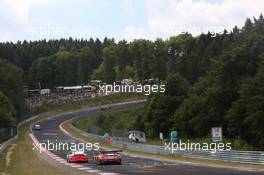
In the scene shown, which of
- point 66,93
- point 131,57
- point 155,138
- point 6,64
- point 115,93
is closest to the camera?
point 155,138

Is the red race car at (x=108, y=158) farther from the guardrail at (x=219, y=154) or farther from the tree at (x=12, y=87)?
the tree at (x=12, y=87)

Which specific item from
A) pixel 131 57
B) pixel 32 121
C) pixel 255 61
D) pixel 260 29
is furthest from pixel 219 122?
pixel 131 57

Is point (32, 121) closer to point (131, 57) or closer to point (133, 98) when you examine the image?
point (133, 98)

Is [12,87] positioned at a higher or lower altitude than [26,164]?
higher

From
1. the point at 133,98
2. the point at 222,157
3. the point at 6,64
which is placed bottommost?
the point at 222,157

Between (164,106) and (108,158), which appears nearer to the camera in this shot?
(108,158)

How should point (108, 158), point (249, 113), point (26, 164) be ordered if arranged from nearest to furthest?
point (108, 158)
point (26, 164)
point (249, 113)

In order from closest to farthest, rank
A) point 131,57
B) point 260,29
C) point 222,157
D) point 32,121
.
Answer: point 222,157 → point 260,29 → point 32,121 → point 131,57

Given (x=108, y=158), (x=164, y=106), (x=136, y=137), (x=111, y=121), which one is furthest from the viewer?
(x=111, y=121)

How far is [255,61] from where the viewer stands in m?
72.5

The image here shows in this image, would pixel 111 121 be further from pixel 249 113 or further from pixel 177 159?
pixel 177 159

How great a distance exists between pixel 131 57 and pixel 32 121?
235 feet

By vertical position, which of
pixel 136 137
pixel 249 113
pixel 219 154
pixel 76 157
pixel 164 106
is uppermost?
pixel 164 106

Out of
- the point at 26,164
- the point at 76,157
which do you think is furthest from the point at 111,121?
the point at 26,164
